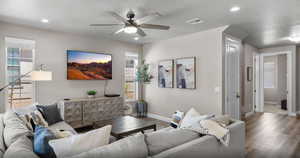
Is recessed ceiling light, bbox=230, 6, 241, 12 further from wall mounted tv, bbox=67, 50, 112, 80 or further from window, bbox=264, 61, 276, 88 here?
window, bbox=264, 61, 276, 88

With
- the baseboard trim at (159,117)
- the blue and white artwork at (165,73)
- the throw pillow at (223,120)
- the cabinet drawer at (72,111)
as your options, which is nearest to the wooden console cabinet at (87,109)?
the cabinet drawer at (72,111)

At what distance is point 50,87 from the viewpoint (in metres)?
4.14

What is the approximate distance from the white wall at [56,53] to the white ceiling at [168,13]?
25 cm

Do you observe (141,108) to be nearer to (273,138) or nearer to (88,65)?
(88,65)

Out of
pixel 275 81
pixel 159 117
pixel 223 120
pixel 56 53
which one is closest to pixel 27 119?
pixel 56 53

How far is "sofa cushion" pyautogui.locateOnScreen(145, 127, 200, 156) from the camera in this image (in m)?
1.50

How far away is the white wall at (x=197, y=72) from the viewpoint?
157 inches

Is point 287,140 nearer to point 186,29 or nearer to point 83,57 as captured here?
point 186,29

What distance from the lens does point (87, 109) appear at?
4223 millimetres

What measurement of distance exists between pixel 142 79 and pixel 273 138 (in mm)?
3738

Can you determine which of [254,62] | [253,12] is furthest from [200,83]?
[254,62]

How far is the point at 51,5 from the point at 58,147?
8.06ft

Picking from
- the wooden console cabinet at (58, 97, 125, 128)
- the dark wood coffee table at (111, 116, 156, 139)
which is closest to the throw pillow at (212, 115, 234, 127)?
the dark wood coffee table at (111, 116, 156, 139)

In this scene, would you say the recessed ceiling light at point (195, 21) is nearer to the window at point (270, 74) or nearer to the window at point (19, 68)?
the window at point (19, 68)
